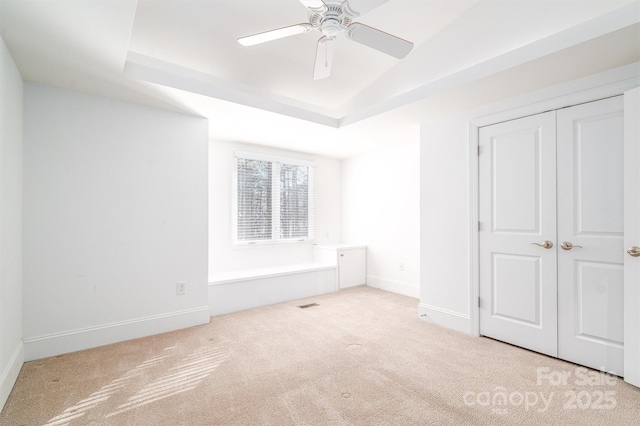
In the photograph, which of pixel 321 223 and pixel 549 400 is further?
pixel 321 223

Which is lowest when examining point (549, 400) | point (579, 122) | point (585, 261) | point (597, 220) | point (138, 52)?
point (549, 400)

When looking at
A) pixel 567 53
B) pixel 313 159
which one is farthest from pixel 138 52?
pixel 567 53

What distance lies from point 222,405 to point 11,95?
102 inches

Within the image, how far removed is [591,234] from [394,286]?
8.84 ft

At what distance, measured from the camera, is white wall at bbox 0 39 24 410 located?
1933mm

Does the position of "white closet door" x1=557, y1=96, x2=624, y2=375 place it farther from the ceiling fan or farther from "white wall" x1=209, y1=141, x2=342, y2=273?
"white wall" x1=209, y1=141, x2=342, y2=273

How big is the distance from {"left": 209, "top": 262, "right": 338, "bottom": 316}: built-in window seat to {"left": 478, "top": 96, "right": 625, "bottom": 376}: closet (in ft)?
7.37

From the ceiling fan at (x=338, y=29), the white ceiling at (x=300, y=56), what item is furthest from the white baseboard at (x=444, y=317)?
the ceiling fan at (x=338, y=29)

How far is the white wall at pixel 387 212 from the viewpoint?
4449mm

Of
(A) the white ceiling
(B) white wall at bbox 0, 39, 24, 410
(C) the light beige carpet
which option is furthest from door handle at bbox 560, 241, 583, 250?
(B) white wall at bbox 0, 39, 24, 410

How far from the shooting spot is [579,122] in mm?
2404

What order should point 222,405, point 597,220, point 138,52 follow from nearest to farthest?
point 222,405 < point 597,220 < point 138,52

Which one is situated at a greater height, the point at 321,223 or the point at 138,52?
the point at 138,52

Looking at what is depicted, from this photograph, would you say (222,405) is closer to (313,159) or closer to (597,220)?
(597,220)
